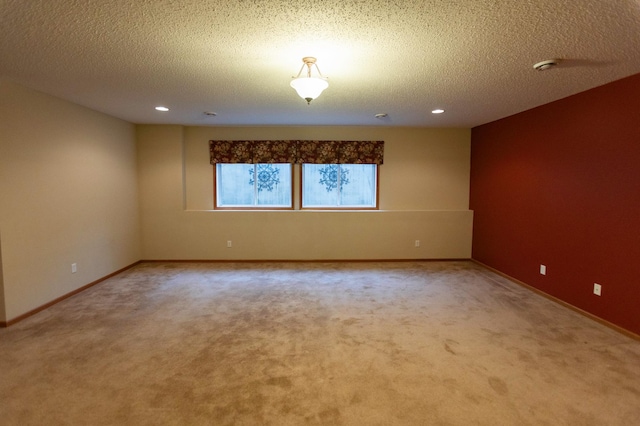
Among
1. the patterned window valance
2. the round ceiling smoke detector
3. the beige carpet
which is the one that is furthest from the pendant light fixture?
the patterned window valance

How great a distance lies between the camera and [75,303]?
3547 mm

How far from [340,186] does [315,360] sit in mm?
3590

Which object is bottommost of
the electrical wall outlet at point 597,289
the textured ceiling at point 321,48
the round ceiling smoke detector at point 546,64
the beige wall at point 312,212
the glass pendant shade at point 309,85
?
the electrical wall outlet at point 597,289

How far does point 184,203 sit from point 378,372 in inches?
172

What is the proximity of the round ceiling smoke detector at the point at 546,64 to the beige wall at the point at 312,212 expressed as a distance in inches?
115

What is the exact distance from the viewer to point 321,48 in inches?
90.4

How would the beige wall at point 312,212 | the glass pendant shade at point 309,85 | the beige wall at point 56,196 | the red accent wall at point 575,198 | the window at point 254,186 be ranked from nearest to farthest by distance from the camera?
the glass pendant shade at point 309,85, the red accent wall at point 575,198, the beige wall at point 56,196, the beige wall at point 312,212, the window at point 254,186

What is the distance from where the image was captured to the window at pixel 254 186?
549 cm

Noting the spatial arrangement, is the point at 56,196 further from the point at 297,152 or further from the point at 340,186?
the point at 340,186

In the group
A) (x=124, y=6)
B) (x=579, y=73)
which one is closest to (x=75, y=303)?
(x=124, y=6)

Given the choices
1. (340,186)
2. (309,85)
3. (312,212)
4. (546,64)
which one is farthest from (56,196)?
(546,64)

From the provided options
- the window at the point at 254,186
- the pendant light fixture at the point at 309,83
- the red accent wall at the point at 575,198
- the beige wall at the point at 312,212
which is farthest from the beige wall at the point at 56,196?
the red accent wall at the point at 575,198

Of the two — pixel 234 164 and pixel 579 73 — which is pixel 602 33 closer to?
pixel 579 73

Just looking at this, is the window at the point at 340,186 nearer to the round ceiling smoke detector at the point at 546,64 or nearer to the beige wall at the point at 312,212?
the beige wall at the point at 312,212
